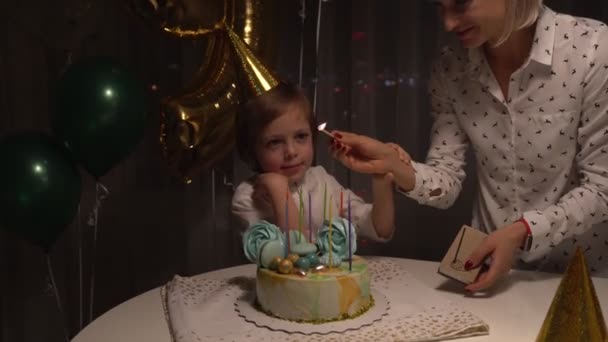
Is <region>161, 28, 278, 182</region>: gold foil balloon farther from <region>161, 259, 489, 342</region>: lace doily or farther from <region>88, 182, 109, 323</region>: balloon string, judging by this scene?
<region>88, 182, 109, 323</region>: balloon string

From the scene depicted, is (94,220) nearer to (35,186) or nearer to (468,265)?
(35,186)

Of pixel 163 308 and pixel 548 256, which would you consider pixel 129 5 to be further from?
pixel 548 256

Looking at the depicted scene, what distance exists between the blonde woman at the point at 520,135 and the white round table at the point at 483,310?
0.18ft

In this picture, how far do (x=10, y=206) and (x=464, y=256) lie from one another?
1087 millimetres

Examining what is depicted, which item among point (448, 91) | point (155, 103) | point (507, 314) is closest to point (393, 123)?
point (448, 91)

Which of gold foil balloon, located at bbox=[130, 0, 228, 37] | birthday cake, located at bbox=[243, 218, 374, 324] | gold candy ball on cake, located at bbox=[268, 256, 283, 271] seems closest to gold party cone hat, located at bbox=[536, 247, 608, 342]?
birthday cake, located at bbox=[243, 218, 374, 324]

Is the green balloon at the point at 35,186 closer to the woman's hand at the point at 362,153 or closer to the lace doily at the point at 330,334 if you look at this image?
the lace doily at the point at 330,334

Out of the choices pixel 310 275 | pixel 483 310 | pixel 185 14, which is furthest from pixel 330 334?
pixel 185 14

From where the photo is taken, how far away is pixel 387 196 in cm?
152

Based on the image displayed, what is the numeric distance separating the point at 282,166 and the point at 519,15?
64 centimetres

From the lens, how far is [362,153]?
1.47 meters

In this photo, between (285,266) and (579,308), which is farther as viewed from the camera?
(285,266)

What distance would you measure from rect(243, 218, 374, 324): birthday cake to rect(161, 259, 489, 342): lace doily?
2.2 inches

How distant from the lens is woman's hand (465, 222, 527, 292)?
50.8 inches
